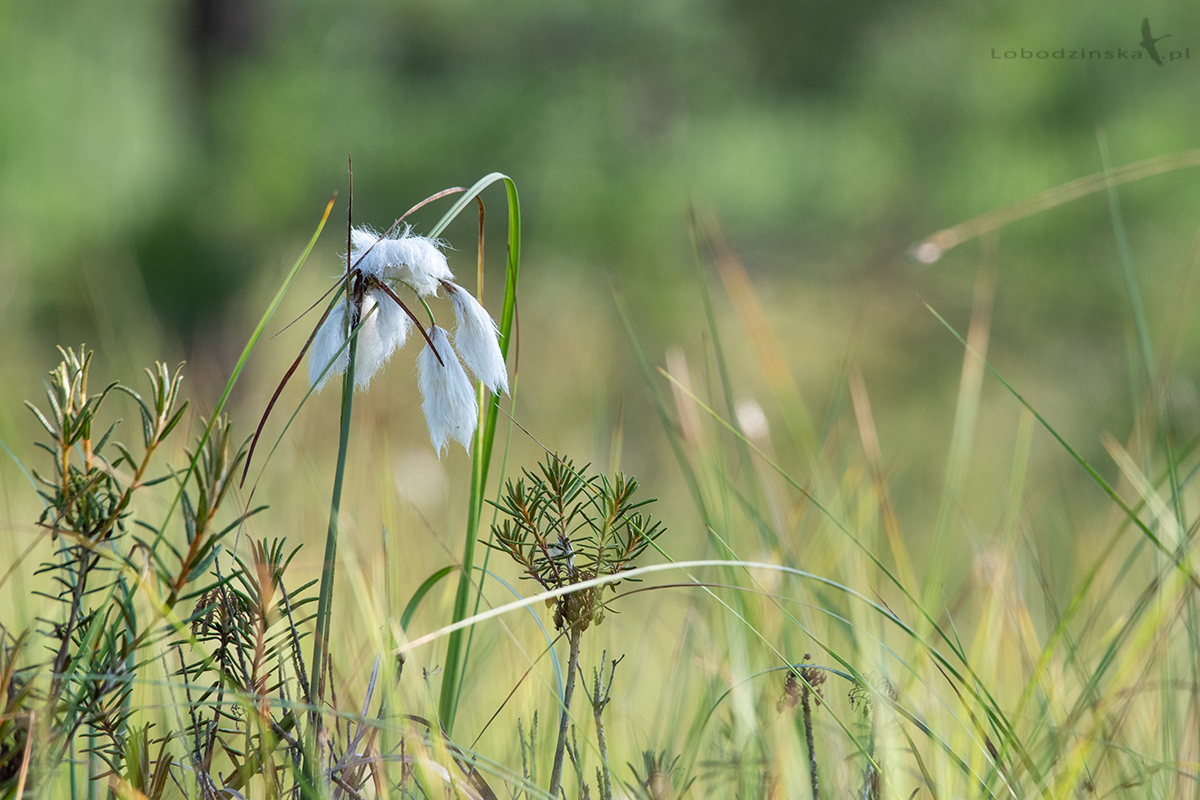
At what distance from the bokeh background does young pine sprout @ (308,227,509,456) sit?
1.73 metres

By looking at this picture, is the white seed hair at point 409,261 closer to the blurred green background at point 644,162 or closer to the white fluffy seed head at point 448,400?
the white fluffy seed head at point 448,400

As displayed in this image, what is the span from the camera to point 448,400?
1.42ft

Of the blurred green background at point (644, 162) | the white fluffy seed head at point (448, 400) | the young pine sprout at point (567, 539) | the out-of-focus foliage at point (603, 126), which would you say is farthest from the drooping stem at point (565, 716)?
the out-of-focus foliage at point (603, 126)

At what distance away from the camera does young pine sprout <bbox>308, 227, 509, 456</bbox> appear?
419 mm

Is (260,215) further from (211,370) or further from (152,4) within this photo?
(152,4)

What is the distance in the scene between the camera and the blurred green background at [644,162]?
253 centimetres

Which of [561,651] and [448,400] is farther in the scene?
[561,651]

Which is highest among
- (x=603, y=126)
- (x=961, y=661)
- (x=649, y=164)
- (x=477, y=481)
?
(x=603, y=126)

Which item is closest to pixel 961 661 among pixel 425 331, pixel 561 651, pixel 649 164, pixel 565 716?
pixel 565 716

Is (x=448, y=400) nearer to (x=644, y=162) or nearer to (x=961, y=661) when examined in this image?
(x=961, y=661)

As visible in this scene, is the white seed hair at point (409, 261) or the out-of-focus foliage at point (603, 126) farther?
the out-of-focus foliage at point (603, 126)

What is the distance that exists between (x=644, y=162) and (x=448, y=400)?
2443 mm

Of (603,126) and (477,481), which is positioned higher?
(603,126)

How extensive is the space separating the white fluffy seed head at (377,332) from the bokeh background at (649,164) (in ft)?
5.66
